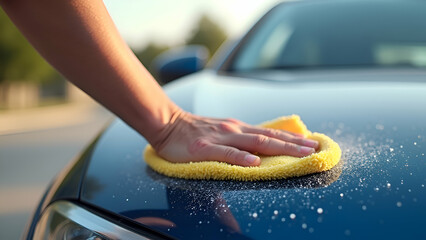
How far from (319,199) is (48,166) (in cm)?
479

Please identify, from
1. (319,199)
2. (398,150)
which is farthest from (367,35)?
(319,199)

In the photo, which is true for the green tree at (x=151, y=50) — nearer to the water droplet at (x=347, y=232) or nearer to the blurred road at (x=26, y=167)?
the blurred road at (x=26, y=167)

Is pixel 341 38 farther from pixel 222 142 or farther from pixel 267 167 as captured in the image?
pixel 267 167

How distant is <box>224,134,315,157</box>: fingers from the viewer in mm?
1287

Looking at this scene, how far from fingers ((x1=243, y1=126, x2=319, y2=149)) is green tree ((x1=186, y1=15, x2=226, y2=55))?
5630cm

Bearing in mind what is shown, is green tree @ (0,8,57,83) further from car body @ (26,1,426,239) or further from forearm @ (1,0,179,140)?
forearm @ (1,0,179,140)

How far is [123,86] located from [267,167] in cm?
47

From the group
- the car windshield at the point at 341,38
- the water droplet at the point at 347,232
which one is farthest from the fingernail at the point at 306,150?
the car windshield at the point at 341,38

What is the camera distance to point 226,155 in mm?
1296

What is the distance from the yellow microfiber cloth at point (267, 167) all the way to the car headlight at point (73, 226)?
0.70 ft

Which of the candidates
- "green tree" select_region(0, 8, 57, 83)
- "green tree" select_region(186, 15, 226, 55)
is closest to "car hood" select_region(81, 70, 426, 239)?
"green tree" select_region(0, 8, 57, 83)

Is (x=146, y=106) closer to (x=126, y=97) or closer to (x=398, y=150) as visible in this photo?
(x=126, y=97)

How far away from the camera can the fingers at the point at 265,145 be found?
1.29 metres

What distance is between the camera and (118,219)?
1.17 meters
